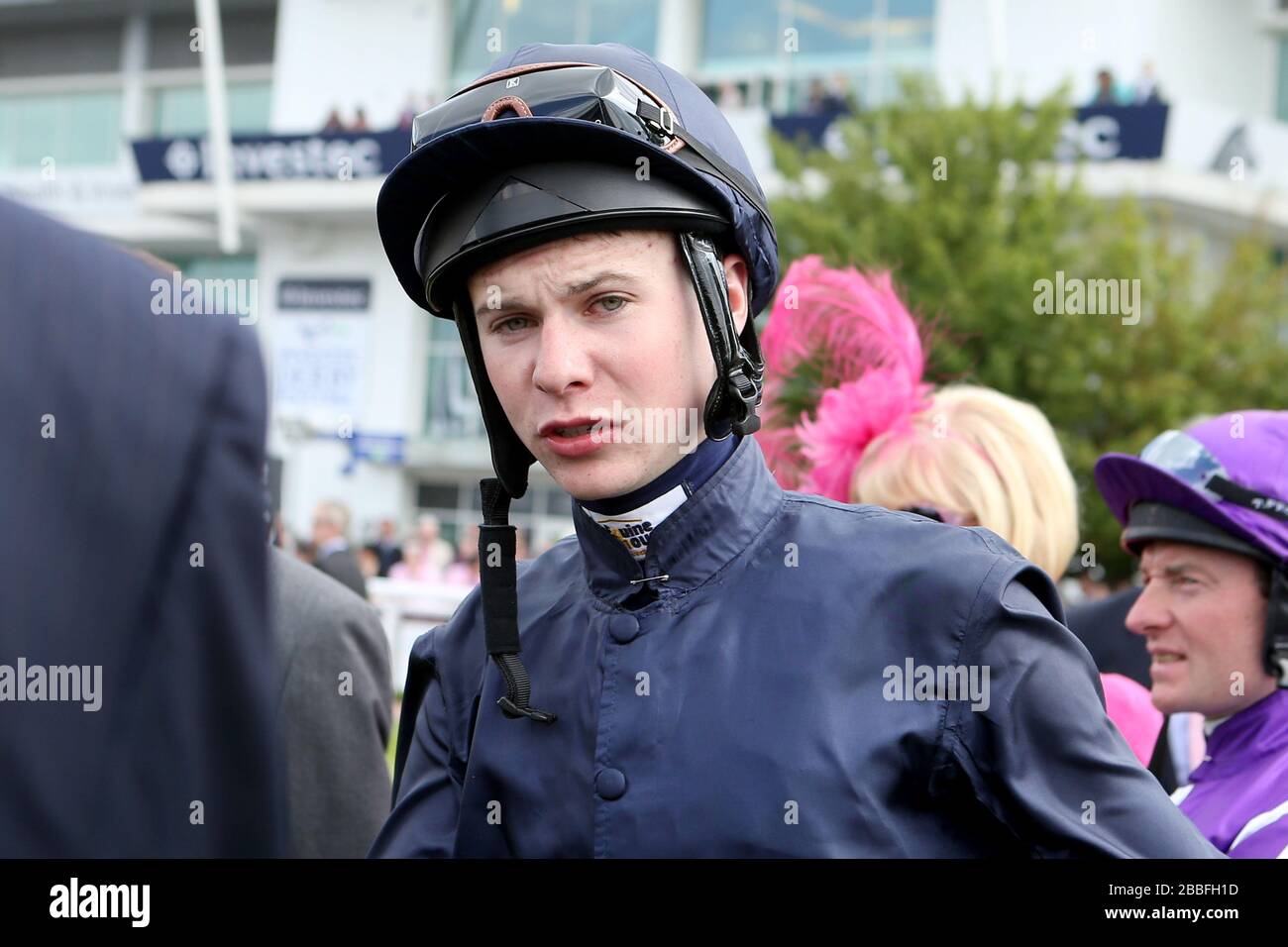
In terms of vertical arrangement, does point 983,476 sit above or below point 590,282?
below

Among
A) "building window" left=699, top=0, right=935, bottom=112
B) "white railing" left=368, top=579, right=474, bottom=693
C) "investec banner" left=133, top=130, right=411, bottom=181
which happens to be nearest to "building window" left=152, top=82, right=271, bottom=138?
"investec banner" left=133, top=130, right=411, bottom=181

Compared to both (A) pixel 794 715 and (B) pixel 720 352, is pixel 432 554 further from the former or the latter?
(A) pixel 794 715

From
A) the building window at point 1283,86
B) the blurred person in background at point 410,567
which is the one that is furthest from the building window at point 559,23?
the blurred person in background at point 410,567

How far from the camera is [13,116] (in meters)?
32.1

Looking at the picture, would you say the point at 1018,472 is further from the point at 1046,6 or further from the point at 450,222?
the point at 1046,6

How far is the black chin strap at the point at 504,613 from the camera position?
72.8 inches

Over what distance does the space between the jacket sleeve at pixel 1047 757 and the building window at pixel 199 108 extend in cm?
2990

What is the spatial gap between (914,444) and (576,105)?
5.87ft

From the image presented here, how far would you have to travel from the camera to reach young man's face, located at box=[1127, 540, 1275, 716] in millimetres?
2752

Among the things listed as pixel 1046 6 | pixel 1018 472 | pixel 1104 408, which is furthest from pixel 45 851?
pixel 1046 6

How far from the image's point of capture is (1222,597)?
280 cm

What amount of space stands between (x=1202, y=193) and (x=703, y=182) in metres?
20.4

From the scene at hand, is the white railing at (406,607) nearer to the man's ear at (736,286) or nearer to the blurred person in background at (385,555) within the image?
the blurred person in background at (385,555)

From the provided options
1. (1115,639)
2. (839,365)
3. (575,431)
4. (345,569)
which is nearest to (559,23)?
(345,569)
